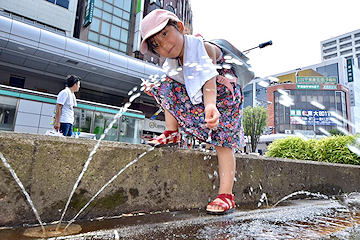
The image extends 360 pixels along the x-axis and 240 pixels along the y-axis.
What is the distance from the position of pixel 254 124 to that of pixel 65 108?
17999 millimetres

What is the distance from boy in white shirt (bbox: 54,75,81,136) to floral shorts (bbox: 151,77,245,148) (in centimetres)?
259

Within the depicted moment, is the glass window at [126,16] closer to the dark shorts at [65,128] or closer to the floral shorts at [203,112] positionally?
the dark shorts at [65,128]

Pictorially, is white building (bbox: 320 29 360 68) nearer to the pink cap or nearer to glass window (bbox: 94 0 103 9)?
glass window (bbox: 94 0 103 9)

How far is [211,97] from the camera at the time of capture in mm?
1545

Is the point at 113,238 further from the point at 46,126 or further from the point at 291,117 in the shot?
the point at 291,117

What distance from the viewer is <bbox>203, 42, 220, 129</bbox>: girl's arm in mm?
1410

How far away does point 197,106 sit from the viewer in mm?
1760

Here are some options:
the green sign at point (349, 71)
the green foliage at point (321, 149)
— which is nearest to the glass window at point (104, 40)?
the green foliage at point (321, 149)

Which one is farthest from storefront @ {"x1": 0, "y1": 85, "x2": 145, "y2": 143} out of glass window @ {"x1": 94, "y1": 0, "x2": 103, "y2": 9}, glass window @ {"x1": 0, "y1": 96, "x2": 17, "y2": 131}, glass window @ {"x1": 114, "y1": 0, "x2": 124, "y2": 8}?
glass window @ {"x1": 114, "y1": 0, "x2": 124, "y2": 8}

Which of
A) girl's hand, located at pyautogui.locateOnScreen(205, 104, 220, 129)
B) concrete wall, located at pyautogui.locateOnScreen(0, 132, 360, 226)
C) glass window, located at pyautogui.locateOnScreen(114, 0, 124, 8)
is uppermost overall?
glass window, located at pyautogui.locateOnScreen(114, 0, 124, 8)

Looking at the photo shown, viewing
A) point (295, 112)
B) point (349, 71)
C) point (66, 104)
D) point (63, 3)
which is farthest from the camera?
point (349, 71)

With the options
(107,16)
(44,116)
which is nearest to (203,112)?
(44,116)

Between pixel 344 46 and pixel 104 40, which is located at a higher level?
pixel 344 46

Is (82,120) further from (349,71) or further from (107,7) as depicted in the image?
(349,71)
